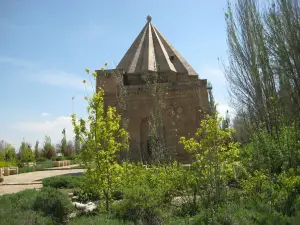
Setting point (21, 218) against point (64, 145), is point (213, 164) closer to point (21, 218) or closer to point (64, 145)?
point (21, 218)

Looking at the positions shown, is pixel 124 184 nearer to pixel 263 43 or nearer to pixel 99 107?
pixel 99 107

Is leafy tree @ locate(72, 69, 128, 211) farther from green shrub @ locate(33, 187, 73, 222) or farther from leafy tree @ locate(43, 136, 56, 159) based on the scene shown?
leafy tree @ locate(43, 136, 56, 159)

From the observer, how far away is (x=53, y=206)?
6.14 m

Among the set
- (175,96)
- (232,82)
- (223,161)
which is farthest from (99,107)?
(175,96)

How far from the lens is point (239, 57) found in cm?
1120

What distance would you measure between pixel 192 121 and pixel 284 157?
371 inches

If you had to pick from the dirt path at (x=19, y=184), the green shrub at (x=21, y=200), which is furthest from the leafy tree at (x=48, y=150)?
the green shrub at (x=21, y=200)

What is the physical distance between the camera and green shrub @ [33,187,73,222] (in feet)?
19.8

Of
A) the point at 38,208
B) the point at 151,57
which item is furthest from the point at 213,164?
the point at 151,57

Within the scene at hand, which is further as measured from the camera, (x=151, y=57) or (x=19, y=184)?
(x=151, y=57)

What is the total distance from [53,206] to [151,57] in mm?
13628

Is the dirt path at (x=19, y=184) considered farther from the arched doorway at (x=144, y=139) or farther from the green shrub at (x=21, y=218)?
the arched doorway at (x=144, y=139)

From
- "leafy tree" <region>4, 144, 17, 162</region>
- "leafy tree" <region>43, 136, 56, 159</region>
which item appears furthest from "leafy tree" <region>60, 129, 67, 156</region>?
"leafy tree" <region>4, 144, 17, 162</region>

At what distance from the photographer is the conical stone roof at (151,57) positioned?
1769cm
